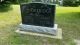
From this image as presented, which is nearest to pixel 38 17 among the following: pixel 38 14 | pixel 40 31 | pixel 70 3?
pixel 38 14

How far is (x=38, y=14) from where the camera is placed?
6.31 metres

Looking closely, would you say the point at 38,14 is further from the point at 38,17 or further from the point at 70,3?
the point at 70,3

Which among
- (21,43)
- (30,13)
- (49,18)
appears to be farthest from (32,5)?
(21,43)

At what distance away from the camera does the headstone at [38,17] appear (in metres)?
6.16

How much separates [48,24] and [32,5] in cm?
93

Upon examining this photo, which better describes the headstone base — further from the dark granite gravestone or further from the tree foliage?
the tree foliage

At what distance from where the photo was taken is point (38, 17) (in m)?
6.34

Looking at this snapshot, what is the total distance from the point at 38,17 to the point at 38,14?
11cm

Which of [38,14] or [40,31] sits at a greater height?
[38,14]

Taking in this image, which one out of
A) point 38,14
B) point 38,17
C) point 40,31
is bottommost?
point 40,31

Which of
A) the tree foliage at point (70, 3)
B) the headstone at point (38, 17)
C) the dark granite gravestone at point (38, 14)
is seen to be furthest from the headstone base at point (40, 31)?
the tree foliage at point (70, 3)

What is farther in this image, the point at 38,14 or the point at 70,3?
the point at 70,3

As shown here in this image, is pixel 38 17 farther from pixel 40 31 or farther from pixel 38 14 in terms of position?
pixel 40 31

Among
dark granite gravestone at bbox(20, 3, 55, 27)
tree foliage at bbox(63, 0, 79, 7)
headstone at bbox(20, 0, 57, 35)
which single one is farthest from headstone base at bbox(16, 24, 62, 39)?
tree foliage at bbox(63, 0, 79, 7)
